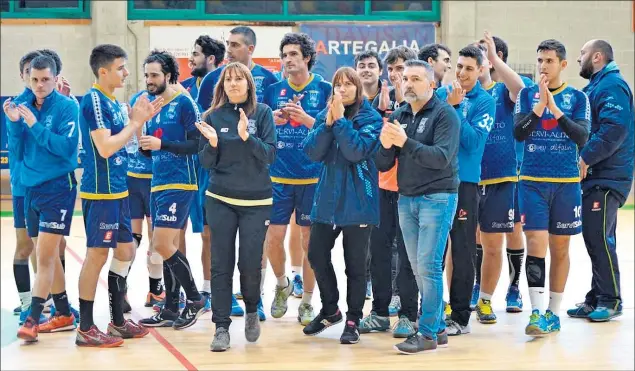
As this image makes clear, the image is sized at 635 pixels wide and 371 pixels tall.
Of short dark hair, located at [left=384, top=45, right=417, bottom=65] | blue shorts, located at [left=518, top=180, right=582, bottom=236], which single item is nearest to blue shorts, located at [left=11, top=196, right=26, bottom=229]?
short dark hair, located at [left=384, top=45, right=417, bottom=65]

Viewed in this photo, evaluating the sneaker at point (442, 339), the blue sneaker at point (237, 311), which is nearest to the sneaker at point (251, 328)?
the blue sneaker at point (237, 311)

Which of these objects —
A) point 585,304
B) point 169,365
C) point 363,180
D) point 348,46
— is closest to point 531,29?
point 348,46

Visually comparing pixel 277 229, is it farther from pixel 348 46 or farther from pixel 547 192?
pixel 348 46

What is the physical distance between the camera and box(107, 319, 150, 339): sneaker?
19.3ft

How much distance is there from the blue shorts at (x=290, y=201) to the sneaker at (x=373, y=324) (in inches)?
36.1

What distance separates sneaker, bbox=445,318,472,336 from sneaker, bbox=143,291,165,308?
226 centimetres

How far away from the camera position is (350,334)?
5.79 metres

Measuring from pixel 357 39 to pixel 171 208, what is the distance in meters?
Answer: 9.27

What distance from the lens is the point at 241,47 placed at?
6.83m

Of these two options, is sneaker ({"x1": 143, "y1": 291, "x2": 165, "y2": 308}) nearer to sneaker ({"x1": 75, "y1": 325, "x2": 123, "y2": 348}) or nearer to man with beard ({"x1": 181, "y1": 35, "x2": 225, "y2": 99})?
sneaker ({"x1": 75, "y1": 325, "x2": 123, "y2": 348})

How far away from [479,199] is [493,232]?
1.41 feet

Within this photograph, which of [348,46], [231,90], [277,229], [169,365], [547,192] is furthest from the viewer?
[348,46]

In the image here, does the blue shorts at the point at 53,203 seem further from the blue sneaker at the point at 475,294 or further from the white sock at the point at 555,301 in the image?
the white sock at the point at 555,301

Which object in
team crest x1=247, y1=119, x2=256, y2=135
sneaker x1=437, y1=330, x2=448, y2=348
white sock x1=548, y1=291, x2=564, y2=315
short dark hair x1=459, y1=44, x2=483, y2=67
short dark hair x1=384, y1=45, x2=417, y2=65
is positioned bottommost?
sneaker x1=437, y1=330, x2=448, y2=348
